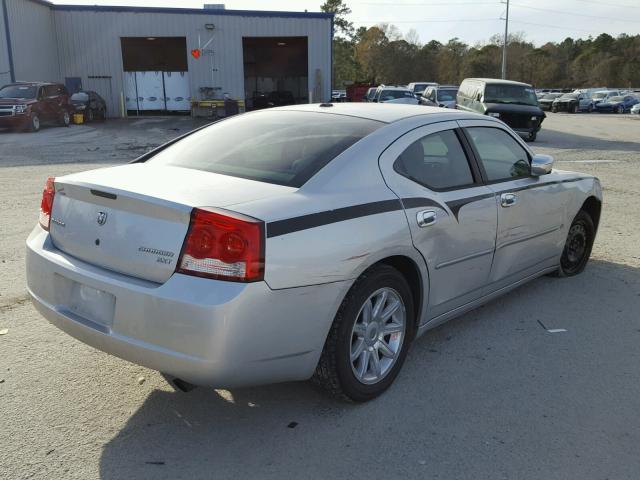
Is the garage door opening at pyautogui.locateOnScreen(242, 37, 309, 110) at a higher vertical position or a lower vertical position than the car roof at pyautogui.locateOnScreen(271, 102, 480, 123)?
higher

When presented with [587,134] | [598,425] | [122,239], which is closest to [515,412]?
[598,425]

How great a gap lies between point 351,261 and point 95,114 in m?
28.2

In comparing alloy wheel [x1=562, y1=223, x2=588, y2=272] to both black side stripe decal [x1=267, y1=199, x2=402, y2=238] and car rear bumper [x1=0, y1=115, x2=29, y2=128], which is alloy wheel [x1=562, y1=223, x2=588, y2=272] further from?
car rear bumper [x1=0, y1=115, x2=29, y2=128]

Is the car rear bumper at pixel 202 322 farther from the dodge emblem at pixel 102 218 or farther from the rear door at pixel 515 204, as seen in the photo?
the rear door at pixel 515 204

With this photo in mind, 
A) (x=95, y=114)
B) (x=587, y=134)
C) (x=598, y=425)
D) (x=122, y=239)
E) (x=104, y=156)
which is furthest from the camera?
(x=95, y=114)

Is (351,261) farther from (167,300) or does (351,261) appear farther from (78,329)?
(78,329)

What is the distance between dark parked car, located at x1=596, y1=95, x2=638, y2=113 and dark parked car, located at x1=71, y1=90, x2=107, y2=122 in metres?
37.0

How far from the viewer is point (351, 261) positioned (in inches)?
119

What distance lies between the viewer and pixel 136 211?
2885mm

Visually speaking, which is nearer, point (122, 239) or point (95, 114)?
point (122, 239)

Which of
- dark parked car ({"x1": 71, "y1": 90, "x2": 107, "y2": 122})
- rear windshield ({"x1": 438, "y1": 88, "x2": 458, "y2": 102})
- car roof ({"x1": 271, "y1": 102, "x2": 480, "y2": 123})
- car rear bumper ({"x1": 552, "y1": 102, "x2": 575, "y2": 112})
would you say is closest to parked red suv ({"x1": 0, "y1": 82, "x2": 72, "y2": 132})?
dark parked car ({"x1": 71, "y1": 90, "x2": 107, "y2": 122})

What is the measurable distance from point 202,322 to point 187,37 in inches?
1222

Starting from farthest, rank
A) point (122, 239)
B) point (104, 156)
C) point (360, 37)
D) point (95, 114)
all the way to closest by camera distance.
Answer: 1. point (360, 37)
2. point (95, 114)
3. point (104, 156)
4. point (122, 239)

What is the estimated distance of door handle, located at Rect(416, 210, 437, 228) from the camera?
3485 mm
